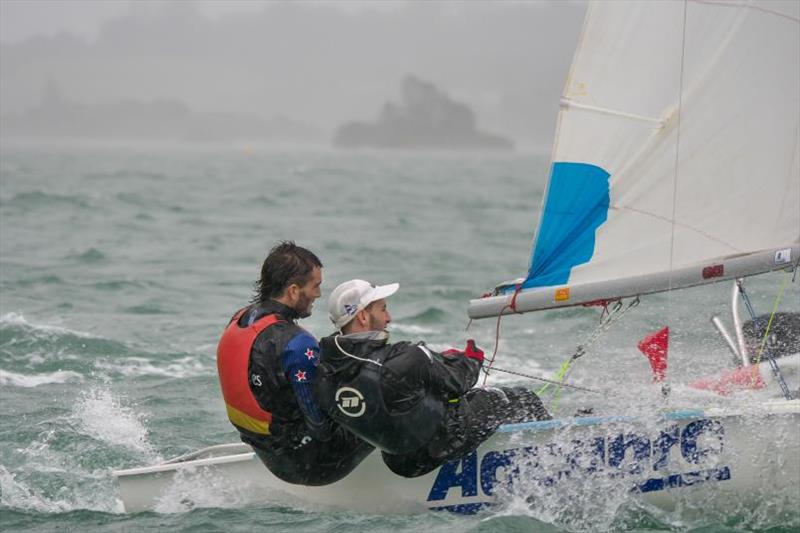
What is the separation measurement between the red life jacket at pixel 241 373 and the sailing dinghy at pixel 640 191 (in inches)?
12.9

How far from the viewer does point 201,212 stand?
73.3 ft

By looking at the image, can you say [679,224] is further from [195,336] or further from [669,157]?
[195,336]

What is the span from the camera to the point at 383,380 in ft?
13.7

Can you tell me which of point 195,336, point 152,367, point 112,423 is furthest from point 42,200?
point 112,423

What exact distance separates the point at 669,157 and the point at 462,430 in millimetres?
1400

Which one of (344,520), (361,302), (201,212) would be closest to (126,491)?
(344,520)

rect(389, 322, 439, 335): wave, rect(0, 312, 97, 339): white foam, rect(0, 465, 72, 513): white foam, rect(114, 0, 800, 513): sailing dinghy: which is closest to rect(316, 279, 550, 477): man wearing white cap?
rect(114, 0, 800, 513): sailing dinghy

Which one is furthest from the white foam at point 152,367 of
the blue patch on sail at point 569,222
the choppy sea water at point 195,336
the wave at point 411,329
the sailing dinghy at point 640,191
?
the blue patch on sail at point 569,222

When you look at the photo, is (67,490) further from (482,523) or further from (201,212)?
(201,212)

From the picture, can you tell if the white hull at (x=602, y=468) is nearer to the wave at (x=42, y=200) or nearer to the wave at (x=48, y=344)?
the wave at (x=48, y=344)

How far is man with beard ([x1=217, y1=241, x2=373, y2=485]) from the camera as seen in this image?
4.38 meters

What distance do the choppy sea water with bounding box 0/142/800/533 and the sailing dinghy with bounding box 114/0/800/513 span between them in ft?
0.37

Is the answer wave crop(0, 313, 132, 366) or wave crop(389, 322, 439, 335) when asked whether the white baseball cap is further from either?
wave crop(389, 322, 439, 335)

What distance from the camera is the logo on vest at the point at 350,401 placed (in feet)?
13.8
